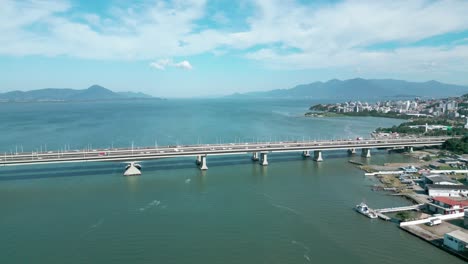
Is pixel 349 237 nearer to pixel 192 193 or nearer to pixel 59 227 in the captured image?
pixel 192 193

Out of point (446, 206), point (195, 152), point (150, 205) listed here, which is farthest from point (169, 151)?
point (446, 206)

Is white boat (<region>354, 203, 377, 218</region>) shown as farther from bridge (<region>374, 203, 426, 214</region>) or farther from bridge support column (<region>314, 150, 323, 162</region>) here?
bridge support column (<region>314, 150, 323, 162</region>)

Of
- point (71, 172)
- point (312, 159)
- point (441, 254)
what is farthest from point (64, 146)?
point (441, 254)

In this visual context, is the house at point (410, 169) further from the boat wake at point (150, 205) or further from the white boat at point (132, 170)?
the white boat at point (132, 170)

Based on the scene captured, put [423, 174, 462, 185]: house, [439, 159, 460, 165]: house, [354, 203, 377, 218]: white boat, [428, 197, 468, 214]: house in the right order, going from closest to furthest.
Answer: [428, 197, 468, 214]: house
[354, 203, 377, 218]: white boat
[423, 174, 462, 185]: house
[439, 159, 460, 165]: house

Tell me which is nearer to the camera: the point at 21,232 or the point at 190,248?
the point at 190,248

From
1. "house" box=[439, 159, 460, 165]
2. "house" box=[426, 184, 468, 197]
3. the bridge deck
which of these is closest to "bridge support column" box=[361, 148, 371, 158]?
the bridge deck
